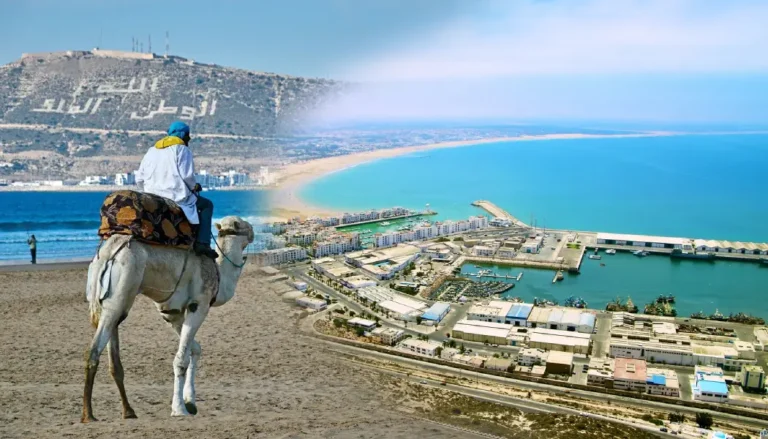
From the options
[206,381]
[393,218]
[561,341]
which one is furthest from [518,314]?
[393,218]

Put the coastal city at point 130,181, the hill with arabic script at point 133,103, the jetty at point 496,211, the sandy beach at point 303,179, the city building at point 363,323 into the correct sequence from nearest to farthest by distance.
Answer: the city building at point 363,323 → the sandy beach at point 303,179 → the coastal city at point 130,181 → the jetty at point 496,211 → the hill with arabic script at point 133,103

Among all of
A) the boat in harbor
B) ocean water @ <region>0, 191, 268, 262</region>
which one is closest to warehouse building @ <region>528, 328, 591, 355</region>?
ocean water @ <region>0, 191, 268, 262</region>

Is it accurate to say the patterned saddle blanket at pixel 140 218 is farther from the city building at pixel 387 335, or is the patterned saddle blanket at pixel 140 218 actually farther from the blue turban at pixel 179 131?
the city building at pixel 387 335

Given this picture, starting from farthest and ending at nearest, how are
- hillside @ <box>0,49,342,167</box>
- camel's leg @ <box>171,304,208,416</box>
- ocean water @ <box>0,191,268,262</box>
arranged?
hillside @ <box>0,49,342,167</box>
ocean water @ <box>0,191,268,262</box>
camel's leg @ <box>171,304,208,416</box>

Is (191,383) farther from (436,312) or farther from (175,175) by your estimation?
(436,312)

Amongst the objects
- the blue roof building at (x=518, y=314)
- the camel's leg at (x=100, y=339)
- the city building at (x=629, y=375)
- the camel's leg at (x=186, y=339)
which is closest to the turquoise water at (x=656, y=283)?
the blue roof building at (x=518, y=314)

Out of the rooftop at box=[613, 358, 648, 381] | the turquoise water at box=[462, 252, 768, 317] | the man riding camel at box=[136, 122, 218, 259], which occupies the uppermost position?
the man riding camel at box=[136, 122, 218, 259]

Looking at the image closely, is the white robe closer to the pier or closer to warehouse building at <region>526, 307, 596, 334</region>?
warehouse building at <region>526, 307, 596, 334</region>

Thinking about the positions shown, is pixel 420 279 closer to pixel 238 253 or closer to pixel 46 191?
pixel 238 253

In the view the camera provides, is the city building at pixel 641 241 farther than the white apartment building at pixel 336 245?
Yes
